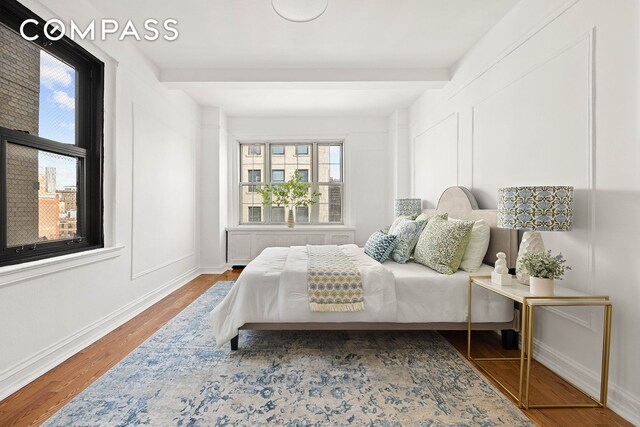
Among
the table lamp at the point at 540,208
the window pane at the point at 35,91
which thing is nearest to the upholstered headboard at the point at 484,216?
the table lamp at the point at 540,208

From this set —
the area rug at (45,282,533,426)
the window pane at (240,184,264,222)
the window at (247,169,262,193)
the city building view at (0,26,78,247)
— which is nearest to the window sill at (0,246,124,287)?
the city building view at (0,26,78,247)

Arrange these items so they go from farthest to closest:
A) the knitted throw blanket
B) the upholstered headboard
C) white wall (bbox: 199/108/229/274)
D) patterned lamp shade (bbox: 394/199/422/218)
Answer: white wall (bbox: 199/108/229/274)
patterned lamp shade (bbox: 394/199/422/218)
the upholstered headboard
the knitted throw blanket

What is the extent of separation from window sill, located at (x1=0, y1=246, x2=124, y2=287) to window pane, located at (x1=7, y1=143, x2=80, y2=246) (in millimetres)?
199

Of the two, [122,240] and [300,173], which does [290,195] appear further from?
[122,240]

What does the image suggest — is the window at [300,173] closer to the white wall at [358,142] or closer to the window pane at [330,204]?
the window pane at [330,204]

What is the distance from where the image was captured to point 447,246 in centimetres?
255

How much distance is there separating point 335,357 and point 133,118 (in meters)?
2.91

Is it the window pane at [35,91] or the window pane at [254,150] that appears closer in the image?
the window pane at [35,91]

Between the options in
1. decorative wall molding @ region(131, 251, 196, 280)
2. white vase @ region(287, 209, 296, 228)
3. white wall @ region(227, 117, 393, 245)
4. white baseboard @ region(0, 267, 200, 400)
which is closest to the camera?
white baseboard @ region(0, 267, 200, 400)

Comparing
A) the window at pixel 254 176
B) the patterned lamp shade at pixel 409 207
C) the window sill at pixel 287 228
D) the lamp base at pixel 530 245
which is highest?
the window at pixel 254 176

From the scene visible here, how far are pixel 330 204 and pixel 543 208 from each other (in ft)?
13.8

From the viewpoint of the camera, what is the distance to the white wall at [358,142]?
5645mm

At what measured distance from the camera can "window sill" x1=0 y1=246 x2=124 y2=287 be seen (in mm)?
1867

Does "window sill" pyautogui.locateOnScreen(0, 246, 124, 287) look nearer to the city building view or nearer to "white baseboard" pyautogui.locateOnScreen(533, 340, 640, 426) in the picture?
the city building view
